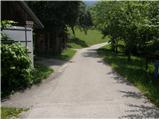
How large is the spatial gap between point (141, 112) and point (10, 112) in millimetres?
4051

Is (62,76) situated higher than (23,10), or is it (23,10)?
(23,10)

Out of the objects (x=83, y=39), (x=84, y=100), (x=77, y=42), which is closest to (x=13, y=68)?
(x=84, y=100)

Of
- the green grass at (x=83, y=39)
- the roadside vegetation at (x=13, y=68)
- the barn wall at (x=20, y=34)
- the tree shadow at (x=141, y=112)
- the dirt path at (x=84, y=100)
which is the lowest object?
the green grass at (x=83, y=39)

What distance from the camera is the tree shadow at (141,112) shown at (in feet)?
36.7

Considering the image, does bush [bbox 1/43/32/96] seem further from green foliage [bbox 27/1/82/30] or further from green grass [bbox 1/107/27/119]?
green foliage [bbox 27/1/82/30]

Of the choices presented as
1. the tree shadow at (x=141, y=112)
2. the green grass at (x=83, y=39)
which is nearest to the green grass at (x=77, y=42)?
the green grass at (x=83, y=39)

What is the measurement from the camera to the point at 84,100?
13.9 metres

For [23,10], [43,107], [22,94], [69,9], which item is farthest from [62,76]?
[69,9]

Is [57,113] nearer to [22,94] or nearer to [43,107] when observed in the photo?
[43,107]

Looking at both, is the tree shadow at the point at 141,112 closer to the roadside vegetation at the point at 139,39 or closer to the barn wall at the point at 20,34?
the roadside vegetation at the point at 139,39

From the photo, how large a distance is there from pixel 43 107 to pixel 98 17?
40.4m

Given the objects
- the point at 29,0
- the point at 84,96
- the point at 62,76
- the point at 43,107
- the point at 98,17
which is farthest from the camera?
the point at 98,17

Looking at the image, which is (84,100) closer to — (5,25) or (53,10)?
(5,25)

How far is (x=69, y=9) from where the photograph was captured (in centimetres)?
3297
